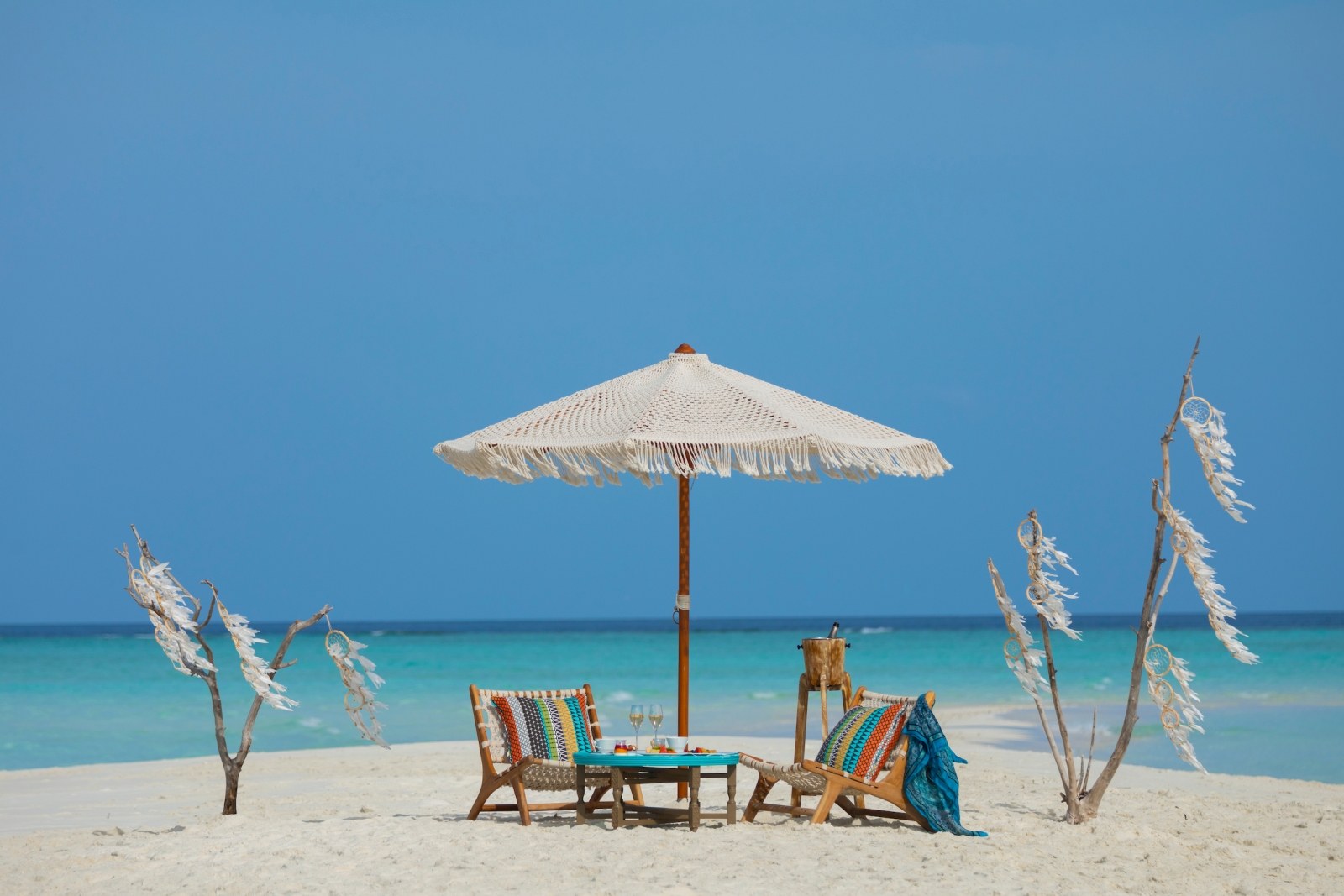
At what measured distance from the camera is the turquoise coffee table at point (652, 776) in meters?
5.11

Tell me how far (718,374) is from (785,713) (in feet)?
30.2

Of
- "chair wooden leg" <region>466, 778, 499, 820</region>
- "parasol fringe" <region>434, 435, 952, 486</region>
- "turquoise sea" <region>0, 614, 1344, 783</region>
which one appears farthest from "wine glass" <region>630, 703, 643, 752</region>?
"turquoise sea" <region>0, 614, 1344, 783</region>

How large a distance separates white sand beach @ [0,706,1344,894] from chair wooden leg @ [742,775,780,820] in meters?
0.06

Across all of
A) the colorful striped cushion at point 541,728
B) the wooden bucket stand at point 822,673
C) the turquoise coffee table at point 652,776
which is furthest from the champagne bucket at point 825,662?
the colorful striped cushion at point 541,728

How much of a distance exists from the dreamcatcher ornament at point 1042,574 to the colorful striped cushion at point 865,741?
0.76 metres

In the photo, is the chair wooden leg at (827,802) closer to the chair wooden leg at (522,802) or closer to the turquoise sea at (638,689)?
the chair wooden leg at (522,802)

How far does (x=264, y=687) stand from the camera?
5285mm

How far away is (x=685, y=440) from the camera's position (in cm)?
512

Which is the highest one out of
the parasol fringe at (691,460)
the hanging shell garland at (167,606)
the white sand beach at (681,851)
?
the parasol fringe at (691,460)

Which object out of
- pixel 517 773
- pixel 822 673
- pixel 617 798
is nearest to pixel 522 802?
pixel 517 773

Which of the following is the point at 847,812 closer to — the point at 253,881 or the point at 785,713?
the point at 253,881

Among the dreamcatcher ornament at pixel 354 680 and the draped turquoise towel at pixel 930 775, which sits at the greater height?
the dreamcatcher ornament at pixel 354 680

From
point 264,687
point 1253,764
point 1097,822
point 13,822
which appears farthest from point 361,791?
point 1253,764

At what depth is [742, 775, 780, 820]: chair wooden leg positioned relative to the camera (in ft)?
17.8
